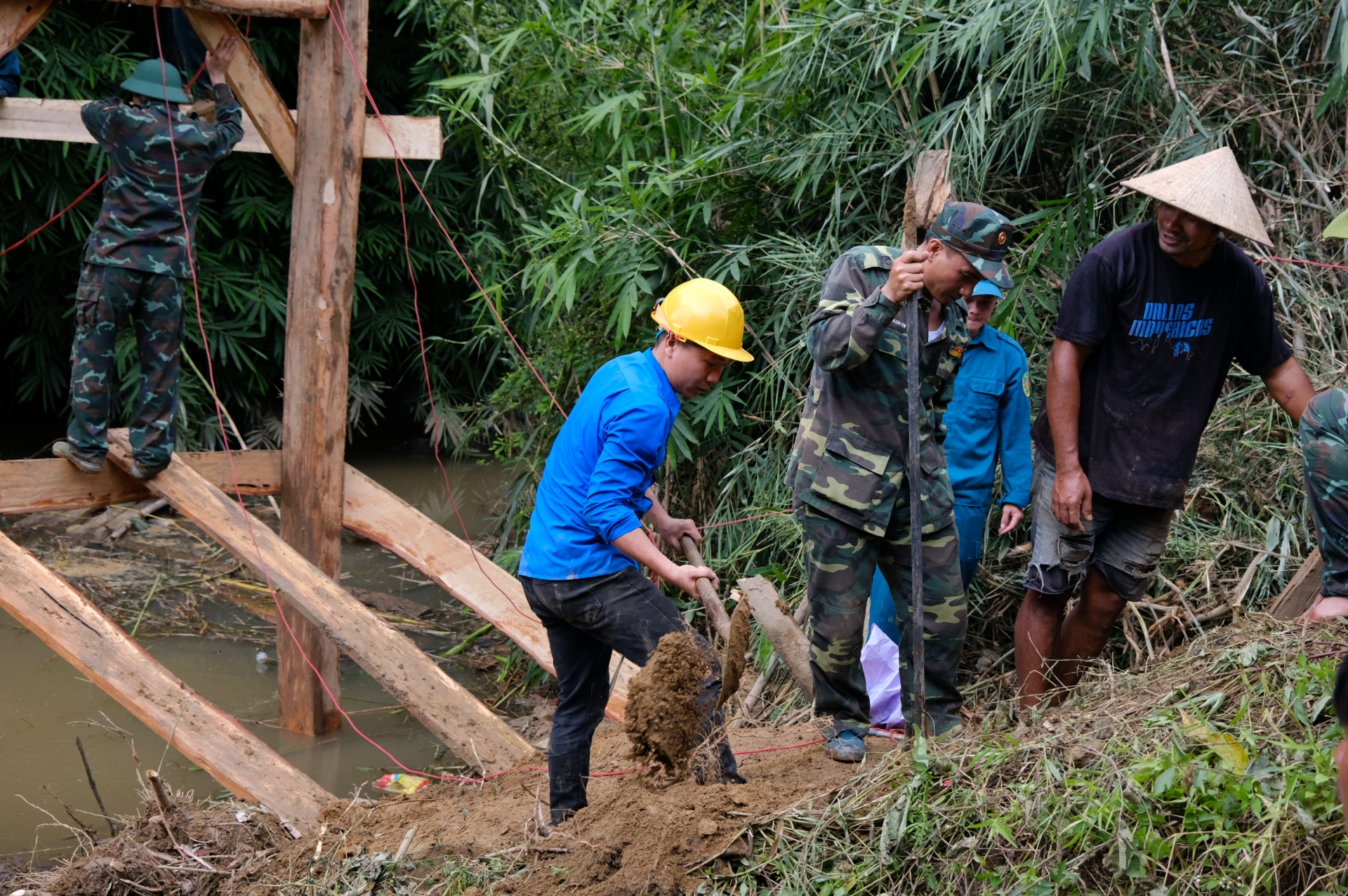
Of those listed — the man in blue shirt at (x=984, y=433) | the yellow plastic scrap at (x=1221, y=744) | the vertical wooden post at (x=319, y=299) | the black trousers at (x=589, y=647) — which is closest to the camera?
the yellow plastic scrap at (x=1221, y=744)

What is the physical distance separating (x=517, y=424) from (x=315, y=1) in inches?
137

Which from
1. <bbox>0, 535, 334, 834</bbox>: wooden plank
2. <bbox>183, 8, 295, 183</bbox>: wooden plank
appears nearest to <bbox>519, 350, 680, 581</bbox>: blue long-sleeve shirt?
<bbox>0, 535, 334, 834</bbox>: wooden plank

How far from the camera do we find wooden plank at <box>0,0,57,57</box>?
421 centimetres

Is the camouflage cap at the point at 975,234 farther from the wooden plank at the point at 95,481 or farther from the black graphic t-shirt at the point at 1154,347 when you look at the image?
the wooden plank at the point at 95,481

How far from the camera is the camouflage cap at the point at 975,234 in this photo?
10.2ft

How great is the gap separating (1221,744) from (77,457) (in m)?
4.38

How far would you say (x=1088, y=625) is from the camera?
3846mm

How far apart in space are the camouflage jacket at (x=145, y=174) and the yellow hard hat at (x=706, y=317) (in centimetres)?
267

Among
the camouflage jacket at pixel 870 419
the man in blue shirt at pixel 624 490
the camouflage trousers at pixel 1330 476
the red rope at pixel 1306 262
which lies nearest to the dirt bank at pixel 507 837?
the man in blue shirt at pixel 624 490

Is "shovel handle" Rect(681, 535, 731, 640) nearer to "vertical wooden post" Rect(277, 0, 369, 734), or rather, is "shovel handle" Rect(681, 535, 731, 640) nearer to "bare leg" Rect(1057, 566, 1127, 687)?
"bare leg" Rect(1057, 566, 1127, 687)

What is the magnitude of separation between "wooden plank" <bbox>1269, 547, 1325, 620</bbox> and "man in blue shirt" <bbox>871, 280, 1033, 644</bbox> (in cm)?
93

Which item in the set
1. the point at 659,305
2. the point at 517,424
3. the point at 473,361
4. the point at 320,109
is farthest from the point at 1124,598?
the point at 473,361

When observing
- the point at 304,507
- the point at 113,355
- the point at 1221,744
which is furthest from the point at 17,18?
the point at 1221,744

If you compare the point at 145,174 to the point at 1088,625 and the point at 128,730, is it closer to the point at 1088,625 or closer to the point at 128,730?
the point at 128,730
